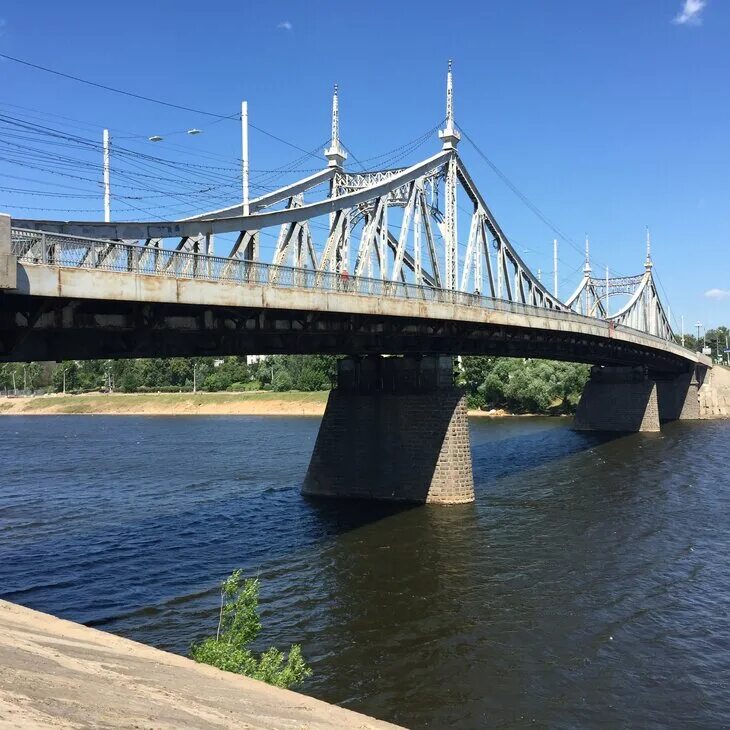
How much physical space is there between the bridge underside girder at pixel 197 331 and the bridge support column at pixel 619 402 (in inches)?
1423

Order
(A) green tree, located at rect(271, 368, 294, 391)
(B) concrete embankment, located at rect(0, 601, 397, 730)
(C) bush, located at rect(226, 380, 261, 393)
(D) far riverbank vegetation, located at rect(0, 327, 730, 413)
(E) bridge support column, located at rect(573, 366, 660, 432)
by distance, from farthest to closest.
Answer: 1. (C) bush, located at rect(226, 380, 261, 393)
2. (A) green tree, located at rect(271, 368, 294, 391)
3. (D) far riverbank vegetation, located at rect(0, 327, 730, 413)
4. (E) bridge support column, located at rect(573, 366, 660, 432)
5. (B) concrete embankment, located at rect(0, 601, 397, 730)

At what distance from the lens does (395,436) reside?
31531 mm

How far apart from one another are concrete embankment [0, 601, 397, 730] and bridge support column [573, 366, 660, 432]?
A: 60811 mm

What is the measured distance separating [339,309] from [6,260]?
10.7 metres

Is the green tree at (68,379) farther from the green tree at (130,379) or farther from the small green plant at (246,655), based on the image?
the small green plant at (246,655)

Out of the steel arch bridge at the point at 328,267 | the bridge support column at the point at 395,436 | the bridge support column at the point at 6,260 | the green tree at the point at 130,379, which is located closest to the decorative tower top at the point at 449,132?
the steel arch bridge at the point at 328,267

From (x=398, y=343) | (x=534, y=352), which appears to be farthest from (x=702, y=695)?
(x=534, y=352)

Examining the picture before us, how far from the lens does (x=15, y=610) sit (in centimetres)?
1206

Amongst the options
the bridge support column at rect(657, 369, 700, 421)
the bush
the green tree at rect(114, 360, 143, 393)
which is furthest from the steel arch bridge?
the green tree at rect(114, 360, 143, 393)

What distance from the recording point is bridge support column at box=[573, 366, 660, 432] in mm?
65875

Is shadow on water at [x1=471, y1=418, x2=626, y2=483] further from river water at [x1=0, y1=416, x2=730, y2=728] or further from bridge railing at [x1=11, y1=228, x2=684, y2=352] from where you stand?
bridge railing at [x1=11, y1=228, x2=684, y2=352]

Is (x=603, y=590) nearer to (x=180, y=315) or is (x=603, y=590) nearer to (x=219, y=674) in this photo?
(x=219, y=674)

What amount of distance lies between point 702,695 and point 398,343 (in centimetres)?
1922

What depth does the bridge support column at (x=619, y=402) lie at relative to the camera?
216 ft
